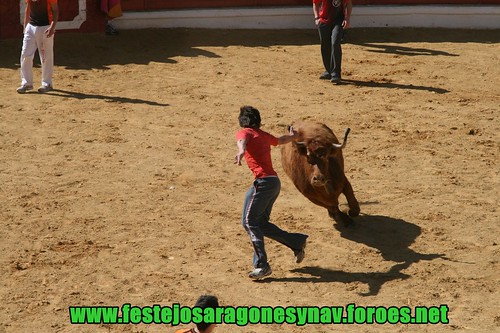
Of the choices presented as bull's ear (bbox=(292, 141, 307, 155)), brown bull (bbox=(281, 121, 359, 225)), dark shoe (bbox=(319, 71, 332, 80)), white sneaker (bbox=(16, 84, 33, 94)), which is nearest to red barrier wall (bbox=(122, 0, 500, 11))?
dark shoe (bbox=(319, 71, 332, 80))

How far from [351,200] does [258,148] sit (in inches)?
65.9

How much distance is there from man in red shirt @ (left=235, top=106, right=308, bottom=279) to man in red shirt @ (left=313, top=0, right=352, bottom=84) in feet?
20.2

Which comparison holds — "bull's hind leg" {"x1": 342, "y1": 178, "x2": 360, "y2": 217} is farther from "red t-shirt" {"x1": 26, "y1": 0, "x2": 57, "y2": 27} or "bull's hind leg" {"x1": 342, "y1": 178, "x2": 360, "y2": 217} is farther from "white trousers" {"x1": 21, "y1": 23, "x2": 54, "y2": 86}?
"red t-shirt" {"x1": 26, "y1": 0, "x2": 57, "y2": 27}

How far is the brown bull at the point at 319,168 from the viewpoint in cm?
855

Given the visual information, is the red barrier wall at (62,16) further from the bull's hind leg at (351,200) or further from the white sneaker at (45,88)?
the bull's hind leg at (351,200)

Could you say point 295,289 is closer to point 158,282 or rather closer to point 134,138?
point 158,282

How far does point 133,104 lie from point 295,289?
19.3ft

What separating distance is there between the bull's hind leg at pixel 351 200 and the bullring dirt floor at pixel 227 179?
15 centimetres

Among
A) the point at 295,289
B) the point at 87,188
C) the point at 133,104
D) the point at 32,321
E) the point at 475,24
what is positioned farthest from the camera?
the point at 475,24

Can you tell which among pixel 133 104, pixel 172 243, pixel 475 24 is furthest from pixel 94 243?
pixel 475 24

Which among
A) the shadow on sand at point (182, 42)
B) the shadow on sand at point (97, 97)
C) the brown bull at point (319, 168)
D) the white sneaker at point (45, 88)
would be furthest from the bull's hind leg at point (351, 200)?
the shadow on sand at point (182, 42)

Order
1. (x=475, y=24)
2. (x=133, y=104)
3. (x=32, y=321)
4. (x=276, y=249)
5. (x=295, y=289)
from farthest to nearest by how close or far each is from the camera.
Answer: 1. (x=475, y=24)
2. (x=133, y=104)
3. (x=276, y=249)
4. (x=295, y=289)
5. (x=32, y=321)

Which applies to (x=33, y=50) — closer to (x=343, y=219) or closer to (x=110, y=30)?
(x=110, y=30)

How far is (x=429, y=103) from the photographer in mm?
13242
